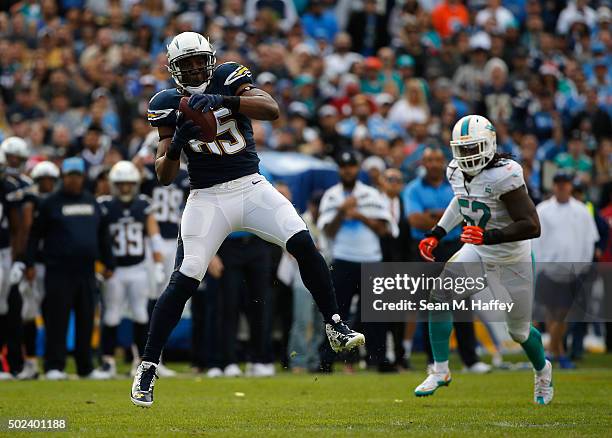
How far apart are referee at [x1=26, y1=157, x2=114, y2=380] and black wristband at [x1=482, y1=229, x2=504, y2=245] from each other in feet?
15.5

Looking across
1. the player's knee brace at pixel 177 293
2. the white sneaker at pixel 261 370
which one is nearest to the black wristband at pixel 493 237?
the player's knee brace at pixel 177 293

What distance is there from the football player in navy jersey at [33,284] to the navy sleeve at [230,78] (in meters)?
4.49

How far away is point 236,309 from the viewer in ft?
37.4

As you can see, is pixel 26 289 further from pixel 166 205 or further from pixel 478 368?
pixel 478 368

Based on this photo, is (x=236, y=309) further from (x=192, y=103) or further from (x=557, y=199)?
(x=192, y=103)

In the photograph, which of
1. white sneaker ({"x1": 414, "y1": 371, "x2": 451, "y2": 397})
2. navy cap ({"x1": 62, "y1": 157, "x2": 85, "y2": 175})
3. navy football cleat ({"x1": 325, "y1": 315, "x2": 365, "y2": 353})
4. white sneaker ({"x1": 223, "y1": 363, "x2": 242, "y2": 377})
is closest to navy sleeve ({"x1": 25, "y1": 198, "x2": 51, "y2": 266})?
navy cap ({"x1": 62, "y1": 157, "x2": 85, "y2": 175})

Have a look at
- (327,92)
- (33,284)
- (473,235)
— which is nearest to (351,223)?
(33,284)

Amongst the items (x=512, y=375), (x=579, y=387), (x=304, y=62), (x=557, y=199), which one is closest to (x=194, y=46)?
(x=579, y=387)

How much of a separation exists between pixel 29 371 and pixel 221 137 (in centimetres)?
501

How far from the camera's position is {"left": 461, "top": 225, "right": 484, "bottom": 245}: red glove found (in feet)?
25.1

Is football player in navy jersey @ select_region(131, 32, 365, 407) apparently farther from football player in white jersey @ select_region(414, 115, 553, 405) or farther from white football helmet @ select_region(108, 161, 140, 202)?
white football helmet @ select_region(108, 161, 140, 202)

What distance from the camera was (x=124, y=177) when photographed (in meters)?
11.5

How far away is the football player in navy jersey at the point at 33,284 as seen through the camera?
10867 mm

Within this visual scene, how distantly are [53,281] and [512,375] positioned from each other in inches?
180
